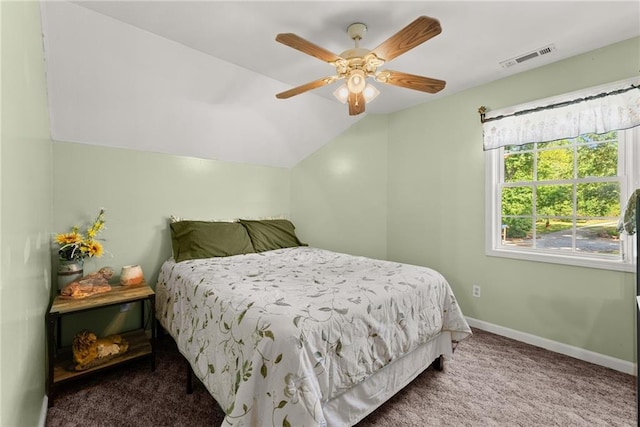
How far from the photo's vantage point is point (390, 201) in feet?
12.0

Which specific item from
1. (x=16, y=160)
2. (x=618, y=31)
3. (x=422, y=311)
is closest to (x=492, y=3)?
(x=618, y=31)

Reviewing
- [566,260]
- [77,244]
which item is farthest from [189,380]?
[566,260]

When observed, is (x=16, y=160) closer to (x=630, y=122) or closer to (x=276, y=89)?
(x=276, y=89)

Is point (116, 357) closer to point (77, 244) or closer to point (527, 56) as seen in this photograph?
point (77, 244)

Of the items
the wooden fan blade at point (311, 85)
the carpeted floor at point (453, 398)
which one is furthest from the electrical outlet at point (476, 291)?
the wooden fan blade at point (311, 85)

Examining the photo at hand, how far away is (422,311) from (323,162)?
248 cm

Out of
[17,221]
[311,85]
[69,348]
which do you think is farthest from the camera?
[69,348]

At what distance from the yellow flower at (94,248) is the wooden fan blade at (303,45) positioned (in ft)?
6.70

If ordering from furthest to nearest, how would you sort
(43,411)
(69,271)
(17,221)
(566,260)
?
(566,260)
(69,271)
(43,411)
(17,221)

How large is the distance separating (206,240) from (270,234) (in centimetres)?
74

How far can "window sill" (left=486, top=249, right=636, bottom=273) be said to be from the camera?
2082 mm

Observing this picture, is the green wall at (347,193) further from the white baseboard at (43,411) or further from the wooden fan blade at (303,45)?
the white baseboard at (43,411)

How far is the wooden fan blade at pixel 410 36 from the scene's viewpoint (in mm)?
1334

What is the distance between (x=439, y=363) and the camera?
208cm
